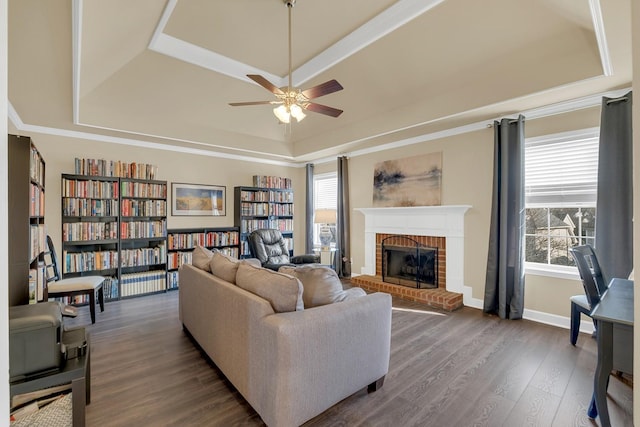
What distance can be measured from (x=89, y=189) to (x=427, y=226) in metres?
5.00

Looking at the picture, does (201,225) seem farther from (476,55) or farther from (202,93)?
(476,55)

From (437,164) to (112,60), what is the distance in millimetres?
4373

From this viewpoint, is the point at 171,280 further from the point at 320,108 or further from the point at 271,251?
the point at 320,108

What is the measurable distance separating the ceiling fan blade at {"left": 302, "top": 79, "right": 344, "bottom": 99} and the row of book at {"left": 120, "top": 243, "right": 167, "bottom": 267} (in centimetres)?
369

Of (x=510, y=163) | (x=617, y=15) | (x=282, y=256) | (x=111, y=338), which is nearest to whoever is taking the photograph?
(x=617, y=15)

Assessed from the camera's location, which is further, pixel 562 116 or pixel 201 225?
pixel 201 225

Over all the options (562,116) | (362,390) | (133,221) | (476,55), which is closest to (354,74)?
(476,55)

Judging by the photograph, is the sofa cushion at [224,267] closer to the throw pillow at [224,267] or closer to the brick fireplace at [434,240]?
the throw pillow at [224,267]

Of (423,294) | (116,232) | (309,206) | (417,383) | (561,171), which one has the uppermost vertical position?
(561,171)

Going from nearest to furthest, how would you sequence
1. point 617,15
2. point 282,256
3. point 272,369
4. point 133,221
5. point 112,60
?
point 272,369, point 617,15, point 112,60, point 133,221, point 282,256

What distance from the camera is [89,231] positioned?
4.24 meters

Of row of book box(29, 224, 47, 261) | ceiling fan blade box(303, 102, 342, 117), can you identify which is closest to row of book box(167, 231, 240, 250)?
row of book box(29, 224, 47, 261)

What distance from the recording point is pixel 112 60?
10.8 feet

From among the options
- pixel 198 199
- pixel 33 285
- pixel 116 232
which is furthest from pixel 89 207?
pixel 33 285
